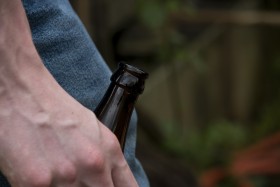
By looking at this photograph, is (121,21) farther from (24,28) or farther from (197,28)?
(24,28)

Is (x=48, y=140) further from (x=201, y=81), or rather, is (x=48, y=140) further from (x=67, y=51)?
(x=201, y=81)

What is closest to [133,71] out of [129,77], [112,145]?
[129,77]

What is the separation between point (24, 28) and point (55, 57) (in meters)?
0.14

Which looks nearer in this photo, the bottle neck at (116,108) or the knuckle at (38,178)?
the knuckle at (38,178)

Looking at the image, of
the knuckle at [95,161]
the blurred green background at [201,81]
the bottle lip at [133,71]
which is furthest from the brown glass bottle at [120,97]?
the blurred green background at [201,81]

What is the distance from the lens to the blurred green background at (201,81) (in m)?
3.03

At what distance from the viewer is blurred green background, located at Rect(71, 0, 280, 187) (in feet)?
9.94

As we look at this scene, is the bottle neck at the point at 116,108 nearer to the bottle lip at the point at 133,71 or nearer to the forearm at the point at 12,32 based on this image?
the bottle lip at the point at 133,71

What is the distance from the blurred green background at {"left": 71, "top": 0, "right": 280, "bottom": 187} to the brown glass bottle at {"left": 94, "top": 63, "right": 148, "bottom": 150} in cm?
141

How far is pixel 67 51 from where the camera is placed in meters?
0.85

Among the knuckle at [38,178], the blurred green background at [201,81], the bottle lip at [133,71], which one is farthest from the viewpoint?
the blurred green background at [201,81]

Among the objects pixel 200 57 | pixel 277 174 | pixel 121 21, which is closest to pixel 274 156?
pixel 277 174

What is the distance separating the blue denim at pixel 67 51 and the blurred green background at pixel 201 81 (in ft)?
4.36

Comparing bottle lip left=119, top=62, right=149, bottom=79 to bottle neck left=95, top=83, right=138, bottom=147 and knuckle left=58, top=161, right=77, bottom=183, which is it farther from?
knuckle left=58, top=161, right=77, bottom=183
